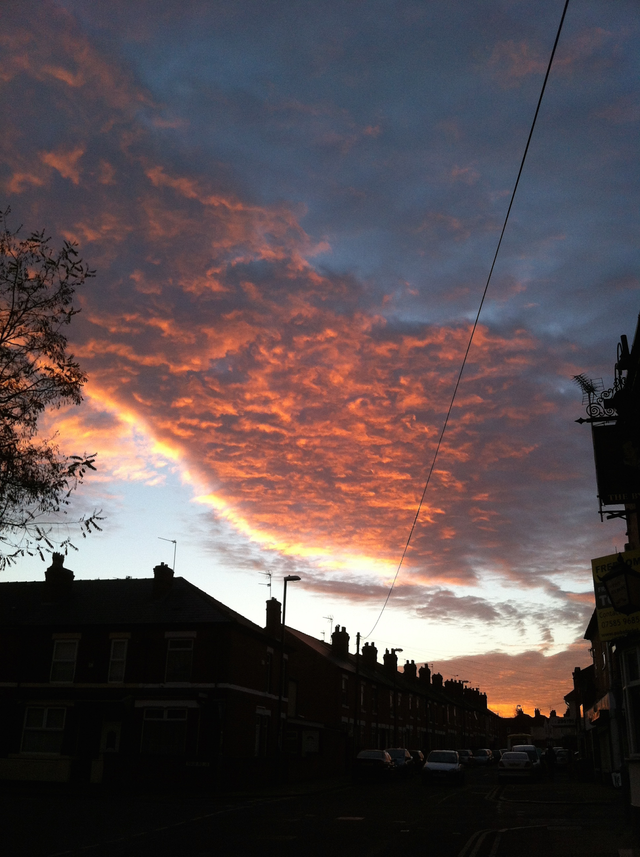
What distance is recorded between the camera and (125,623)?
109 feet

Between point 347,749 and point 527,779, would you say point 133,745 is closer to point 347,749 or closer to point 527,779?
point 527,779

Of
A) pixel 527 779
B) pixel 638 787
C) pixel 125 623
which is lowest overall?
pixel 527 779

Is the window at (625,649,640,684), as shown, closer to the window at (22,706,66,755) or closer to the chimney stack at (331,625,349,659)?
the window at (22,706,66,755)

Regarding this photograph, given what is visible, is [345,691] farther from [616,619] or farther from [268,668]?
[616,619]

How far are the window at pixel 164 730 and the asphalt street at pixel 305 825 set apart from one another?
4.83 meters

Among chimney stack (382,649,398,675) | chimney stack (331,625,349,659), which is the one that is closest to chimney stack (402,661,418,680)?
chimney stack (382,649,398,675)

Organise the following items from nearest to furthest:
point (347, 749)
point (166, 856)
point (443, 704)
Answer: point (166, 856) → point (347, 749) → point (443, 704)

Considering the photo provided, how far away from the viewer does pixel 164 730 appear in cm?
3138

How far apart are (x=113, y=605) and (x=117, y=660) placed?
2998 millimetres

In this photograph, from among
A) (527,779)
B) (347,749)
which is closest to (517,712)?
(347,749)

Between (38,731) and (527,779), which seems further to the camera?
(527,779)

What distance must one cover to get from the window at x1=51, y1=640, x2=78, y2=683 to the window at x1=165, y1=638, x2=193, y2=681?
473cm

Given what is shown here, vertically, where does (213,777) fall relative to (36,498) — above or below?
below

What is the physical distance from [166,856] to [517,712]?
17941 cm
